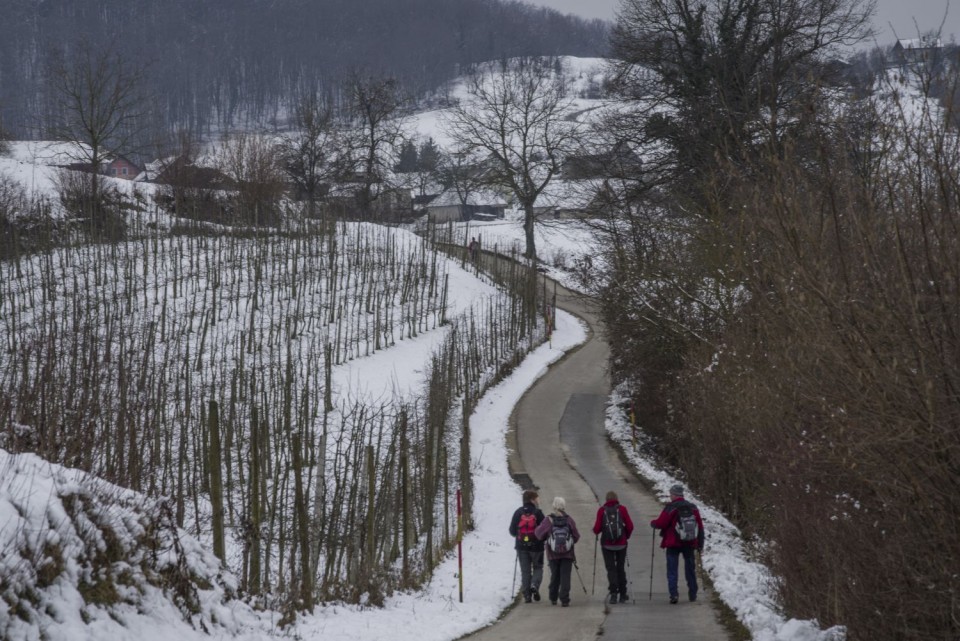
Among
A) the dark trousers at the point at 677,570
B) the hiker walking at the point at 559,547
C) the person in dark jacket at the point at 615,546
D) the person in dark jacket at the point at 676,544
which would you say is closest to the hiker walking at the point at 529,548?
the hiker walking at the point at 559,547

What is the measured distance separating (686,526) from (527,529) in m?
2.02

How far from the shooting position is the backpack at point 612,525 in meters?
12.1

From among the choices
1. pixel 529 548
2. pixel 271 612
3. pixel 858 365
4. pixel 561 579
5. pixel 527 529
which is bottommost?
pixel 561 579

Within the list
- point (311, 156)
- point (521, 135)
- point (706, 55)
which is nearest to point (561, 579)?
point (706, 55)

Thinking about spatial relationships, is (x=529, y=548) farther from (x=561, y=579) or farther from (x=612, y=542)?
(x=612, y=542)

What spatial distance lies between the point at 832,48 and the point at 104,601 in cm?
2066

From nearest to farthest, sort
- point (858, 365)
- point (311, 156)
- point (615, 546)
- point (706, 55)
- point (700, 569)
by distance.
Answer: point (858, 365) < point (615, 546) < point (700, 569) < point (706, 55) < point (311, 156)

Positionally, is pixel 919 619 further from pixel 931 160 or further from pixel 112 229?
pixel 112 229

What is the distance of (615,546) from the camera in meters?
12.1

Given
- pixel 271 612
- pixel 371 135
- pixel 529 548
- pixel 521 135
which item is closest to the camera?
pixel 271 612

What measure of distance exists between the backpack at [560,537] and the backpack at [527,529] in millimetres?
264

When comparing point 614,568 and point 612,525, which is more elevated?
point 612,525

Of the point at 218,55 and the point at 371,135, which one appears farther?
the point at 218,55

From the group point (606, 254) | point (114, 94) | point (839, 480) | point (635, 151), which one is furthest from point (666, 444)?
point (114, 94)
